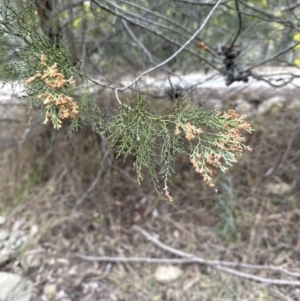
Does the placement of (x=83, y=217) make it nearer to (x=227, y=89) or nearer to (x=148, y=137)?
(x=227, y=89)

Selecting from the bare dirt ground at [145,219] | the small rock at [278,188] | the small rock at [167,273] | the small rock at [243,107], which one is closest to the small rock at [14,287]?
the bare dirt ground at [145,219]

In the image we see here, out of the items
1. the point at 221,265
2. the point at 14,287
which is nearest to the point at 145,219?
the point at 221,265

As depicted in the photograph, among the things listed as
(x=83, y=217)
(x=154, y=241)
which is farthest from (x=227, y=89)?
(x=83, y=217)

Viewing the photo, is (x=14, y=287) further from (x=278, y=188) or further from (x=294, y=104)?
(x=294, y=104)

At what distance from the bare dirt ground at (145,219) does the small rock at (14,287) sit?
8cm

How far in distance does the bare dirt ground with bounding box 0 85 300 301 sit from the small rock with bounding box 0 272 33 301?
84 millimetres

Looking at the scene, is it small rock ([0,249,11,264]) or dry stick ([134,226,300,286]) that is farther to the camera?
small rock ([0,249,11,264])

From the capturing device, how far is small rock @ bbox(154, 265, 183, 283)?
112 inches

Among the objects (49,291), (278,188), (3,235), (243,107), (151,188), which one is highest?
(243,107)

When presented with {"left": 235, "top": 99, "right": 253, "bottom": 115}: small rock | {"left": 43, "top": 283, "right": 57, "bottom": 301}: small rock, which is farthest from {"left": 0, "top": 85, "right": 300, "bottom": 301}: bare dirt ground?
{"left": 235, "top": 99, "right": 253, "bottom": 115}: small rock

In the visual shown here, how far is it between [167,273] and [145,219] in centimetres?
63

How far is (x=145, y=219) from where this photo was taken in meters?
3.38

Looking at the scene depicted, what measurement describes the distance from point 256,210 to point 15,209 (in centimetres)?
230

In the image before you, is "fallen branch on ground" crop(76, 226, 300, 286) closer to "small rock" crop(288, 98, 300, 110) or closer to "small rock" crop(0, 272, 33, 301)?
"small rock" crop(0, 272, 33, 301)
